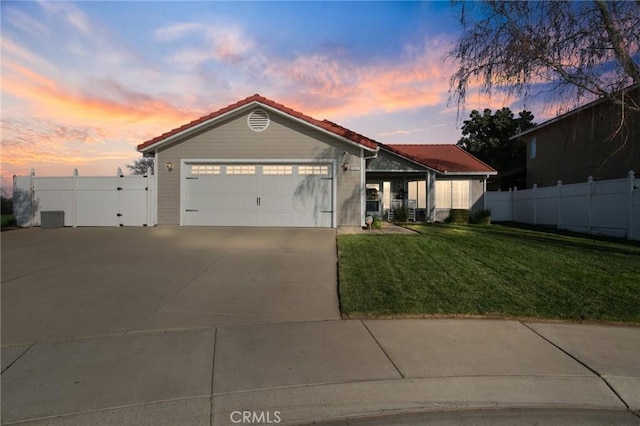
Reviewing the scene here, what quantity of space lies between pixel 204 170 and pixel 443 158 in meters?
14.2

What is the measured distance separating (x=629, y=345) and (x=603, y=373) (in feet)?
3.75

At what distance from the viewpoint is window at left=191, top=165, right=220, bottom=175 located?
14.8 metres

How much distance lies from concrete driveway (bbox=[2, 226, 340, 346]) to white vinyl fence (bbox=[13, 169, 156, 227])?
9.27 feet

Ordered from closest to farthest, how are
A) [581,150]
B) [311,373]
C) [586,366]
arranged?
1. [311,373]
2. [586,366]
3. [581,150]

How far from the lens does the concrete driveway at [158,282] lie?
18.5 ft

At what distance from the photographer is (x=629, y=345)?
4.93m

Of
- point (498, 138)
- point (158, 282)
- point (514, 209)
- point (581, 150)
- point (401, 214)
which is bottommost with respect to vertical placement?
point (158, 282)

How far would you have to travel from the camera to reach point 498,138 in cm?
4222

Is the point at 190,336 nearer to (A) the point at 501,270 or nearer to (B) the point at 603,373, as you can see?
(B) the point at 603,373

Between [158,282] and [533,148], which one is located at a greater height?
[533,148]

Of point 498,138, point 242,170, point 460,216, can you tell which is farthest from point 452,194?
point 498,138

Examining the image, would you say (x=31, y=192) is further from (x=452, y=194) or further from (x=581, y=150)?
(x=581, y=150)

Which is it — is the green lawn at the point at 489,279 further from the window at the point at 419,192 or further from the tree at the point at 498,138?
the tree at the point at 498,138

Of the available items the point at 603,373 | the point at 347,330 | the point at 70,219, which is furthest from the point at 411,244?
the point at 70,219
